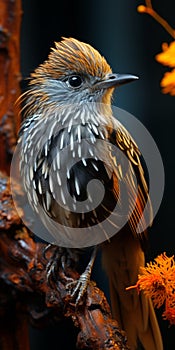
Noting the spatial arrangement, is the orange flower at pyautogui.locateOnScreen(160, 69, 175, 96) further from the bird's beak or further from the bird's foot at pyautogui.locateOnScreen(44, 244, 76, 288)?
the bird's foot at pyautogui.locateOnScreen(44, 244, 76, 288)

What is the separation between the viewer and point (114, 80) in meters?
1.07

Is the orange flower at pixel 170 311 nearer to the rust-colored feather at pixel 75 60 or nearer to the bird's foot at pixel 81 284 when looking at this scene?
the bird's foot at pixel 81 284

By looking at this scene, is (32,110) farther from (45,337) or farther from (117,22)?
(45,337)

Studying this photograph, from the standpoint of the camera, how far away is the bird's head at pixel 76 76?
108cm

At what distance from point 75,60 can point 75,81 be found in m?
0.04

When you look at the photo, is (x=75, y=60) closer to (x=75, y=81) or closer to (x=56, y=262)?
(x=75, y=81)

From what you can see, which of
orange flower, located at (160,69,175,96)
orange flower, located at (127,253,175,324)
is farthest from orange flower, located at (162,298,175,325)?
orange flower, located at (160,69,175,96)

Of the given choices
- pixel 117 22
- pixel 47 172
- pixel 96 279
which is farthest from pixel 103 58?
pixel 96 279

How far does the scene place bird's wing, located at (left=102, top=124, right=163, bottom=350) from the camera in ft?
3.63

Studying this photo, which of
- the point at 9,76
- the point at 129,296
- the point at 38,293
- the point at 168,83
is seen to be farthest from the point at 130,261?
the point at 9,76

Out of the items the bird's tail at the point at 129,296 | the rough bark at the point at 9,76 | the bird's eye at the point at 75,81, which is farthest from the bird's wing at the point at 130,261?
the rough bark at the point at 9,76

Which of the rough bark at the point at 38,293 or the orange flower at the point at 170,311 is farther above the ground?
the rough bark at the point at 38,293

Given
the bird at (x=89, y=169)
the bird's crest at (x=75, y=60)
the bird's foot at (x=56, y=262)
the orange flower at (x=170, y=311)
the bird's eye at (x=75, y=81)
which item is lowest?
the orange flower at (x=170, y=311)

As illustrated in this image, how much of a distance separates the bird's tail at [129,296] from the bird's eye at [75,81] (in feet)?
0.95
